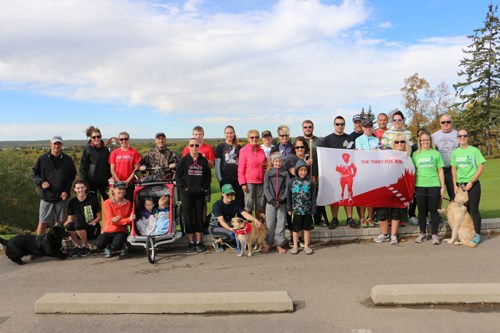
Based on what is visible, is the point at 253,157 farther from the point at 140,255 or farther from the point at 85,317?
the point at 85,317

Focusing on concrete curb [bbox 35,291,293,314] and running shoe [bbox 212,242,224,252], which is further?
running shoe [bbox 212,242,224,252]

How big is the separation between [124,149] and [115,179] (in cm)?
69

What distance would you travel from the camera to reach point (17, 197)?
2147 inches

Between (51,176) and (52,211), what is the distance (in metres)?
0.73

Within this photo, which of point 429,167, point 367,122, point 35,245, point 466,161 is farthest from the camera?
point 367,122

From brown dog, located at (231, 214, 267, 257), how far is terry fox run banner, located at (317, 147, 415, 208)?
1.61 metres

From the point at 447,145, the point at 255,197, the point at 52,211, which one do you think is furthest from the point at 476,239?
the point at 52,211

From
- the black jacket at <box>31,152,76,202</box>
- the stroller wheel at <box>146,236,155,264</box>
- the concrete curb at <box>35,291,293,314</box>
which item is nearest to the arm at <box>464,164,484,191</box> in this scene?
the concrete curb at <box>35,291,293,314</box>

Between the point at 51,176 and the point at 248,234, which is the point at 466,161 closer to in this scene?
the point at 248,234

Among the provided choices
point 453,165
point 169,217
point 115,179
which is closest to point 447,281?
point 453,165

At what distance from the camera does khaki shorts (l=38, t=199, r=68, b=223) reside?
24.4 ft

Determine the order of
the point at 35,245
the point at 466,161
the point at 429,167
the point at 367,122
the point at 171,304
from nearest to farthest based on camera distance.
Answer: the point at 171,304
the point at 35,245
the point at 466,161
the point at 429,167
the point at 367,122

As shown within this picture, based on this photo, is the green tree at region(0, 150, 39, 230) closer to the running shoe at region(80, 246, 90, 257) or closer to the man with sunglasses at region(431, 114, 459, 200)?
the running shoe at region(80, 246, 90, 257)

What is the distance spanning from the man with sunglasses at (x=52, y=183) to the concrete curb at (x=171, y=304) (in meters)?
3.30
